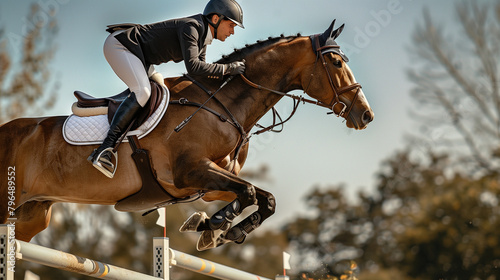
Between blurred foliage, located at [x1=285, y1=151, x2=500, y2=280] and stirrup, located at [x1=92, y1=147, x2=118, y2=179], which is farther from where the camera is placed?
blurred foliage, located at [x1=285, y1=151, x2=500, y2=280]

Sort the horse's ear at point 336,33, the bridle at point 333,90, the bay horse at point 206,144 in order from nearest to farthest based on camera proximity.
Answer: the bay horse at point 206,144 < the bridle at point 333,90 < the horse's ear at point 336,33

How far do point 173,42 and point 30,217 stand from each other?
1.81 meters

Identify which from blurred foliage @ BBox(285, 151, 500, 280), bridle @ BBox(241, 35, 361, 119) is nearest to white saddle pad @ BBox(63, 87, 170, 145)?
bridle @ BBox(241, 35, 361, 119)

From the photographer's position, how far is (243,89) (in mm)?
4789

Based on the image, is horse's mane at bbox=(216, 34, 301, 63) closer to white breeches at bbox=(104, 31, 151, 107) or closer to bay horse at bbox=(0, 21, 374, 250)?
bay horse at bbox=(0, 21, 374, 250)

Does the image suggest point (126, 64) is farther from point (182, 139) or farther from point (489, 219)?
point (489, 219)

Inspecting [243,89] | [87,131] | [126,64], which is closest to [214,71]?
[243,89]

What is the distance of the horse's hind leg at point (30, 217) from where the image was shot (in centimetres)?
504

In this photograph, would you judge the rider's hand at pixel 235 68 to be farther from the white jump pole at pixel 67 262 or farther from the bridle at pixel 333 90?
the white jump pole at pixel 67 262

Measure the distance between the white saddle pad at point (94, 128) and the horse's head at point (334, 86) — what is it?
1098 millimetres

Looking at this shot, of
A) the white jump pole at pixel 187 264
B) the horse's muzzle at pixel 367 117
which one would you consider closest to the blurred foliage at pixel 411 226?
the white jump pole at pixel 187 264

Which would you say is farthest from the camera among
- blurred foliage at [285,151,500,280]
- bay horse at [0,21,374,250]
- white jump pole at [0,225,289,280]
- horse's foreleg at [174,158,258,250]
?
blurred foliage at [285,151,500,280]

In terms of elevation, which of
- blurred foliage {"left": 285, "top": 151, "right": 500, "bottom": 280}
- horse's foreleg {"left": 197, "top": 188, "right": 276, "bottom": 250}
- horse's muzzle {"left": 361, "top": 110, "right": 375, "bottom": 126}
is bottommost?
horse's foreleg {"left": 197, "top": 188, "right": 276, "bottom": 250}

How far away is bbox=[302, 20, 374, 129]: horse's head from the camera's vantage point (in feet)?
15.8
